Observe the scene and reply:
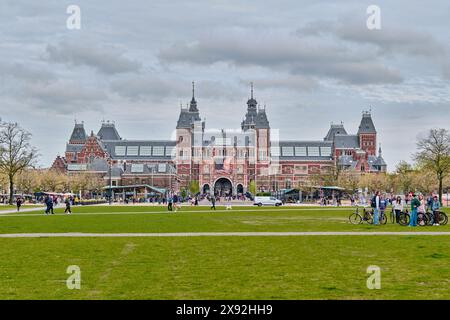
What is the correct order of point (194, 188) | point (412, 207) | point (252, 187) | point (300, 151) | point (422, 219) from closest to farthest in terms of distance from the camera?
point (412, 207) < point (422, 219) < point (194, 188) < point (252, 187) < point (300, 151)

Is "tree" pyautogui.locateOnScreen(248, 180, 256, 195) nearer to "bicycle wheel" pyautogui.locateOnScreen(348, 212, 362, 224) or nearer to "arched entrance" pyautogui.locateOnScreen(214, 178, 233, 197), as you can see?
"arched entrance" pyautogui.locateOnScreen(214, 178, 233, 197)

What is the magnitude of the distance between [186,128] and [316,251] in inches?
5931

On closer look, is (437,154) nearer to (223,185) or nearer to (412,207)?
(412,207)

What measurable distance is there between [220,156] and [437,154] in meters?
91.1

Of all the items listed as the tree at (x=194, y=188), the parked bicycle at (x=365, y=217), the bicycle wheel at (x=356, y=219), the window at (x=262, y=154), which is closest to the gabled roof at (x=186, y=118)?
the window at (x=262, y=154)

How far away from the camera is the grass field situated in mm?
12703

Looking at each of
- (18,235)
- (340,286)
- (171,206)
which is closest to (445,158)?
(171,206)

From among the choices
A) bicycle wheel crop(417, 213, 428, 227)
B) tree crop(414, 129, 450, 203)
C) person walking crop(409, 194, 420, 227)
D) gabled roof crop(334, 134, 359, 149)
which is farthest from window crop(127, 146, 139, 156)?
person walking crop(409, 194, 420, 227)

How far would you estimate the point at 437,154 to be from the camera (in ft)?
249

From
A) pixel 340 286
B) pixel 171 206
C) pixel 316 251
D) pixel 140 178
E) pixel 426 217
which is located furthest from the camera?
pixel 140 178

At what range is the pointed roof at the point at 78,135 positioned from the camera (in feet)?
586

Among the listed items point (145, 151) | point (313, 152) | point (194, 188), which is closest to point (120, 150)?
point (145, 151)
